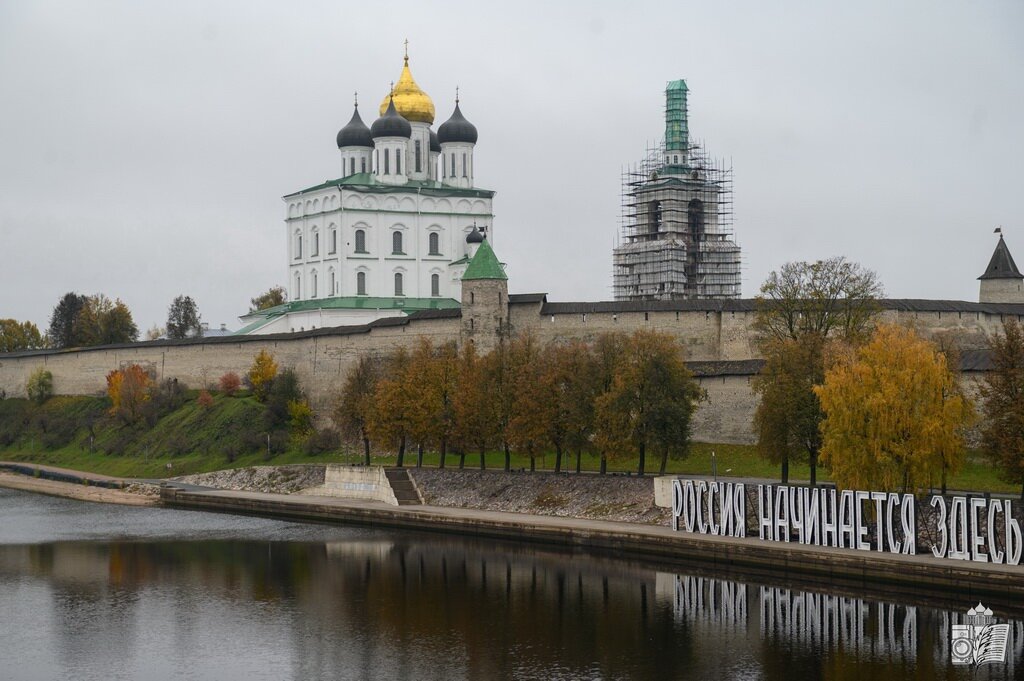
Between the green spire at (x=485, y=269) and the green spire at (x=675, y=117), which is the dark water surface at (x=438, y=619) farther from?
the green spire at (x=675, y=117)

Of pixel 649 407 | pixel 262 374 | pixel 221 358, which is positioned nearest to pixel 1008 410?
pixel 649 407


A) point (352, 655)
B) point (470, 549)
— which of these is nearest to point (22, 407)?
point (470, 549)

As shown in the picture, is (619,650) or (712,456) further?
(712,456)

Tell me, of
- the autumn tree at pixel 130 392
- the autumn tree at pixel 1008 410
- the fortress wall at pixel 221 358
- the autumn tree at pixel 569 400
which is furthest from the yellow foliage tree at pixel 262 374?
the autumn tree at pixel 1008 410

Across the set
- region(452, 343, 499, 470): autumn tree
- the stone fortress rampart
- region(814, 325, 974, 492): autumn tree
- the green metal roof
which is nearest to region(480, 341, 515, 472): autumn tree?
region(452, 343, 499, 470): autumn tree

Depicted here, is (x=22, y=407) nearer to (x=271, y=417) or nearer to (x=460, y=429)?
(x=271, y=417)

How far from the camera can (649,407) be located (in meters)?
34.3

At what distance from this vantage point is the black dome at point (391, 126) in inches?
2420

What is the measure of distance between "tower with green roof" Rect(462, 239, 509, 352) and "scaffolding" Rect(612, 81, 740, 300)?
23863mm

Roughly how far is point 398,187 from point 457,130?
13.8ft

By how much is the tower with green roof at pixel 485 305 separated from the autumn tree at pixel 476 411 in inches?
179

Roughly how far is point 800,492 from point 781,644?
247 inches

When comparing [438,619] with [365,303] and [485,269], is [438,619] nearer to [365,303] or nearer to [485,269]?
[485,269]

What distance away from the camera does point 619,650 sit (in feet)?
73.2
